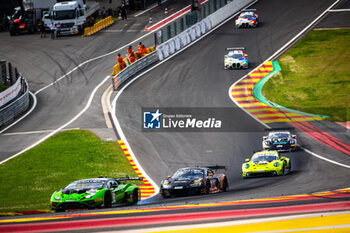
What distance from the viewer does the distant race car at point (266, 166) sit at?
26.8 meters

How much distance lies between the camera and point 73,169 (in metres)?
29.1

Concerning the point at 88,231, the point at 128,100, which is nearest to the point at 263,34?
the point at 128,100

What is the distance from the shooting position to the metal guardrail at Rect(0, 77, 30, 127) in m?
39.5

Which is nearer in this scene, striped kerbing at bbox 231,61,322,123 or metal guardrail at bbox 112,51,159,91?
striped kerbing at bbox 231,61,322,123

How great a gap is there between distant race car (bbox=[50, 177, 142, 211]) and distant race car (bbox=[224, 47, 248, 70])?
29.6 meters

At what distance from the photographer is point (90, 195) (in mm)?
20016

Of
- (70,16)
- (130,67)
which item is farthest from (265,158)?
(70,16)

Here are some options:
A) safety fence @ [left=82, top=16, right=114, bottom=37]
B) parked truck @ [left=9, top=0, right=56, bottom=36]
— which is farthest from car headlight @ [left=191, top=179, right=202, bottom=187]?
parked truck @ [left=9, top=0, right=56, bottom=36]

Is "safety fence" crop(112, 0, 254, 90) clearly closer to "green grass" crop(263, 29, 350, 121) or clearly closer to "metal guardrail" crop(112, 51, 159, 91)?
"metal guardrail" crop(112, 51, 159, 91)

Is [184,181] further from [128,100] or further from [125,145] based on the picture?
[128,100]

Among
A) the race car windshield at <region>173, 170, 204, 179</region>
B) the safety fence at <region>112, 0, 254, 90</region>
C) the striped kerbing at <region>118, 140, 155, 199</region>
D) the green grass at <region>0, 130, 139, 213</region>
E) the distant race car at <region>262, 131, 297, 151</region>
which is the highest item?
the safety fence at <region>112, 0, 254, 90</region>

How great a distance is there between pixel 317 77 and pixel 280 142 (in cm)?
1865

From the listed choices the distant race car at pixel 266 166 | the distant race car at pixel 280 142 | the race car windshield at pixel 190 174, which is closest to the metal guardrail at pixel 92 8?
the distant race car at pixel 280 142

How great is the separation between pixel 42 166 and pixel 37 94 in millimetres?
17729
